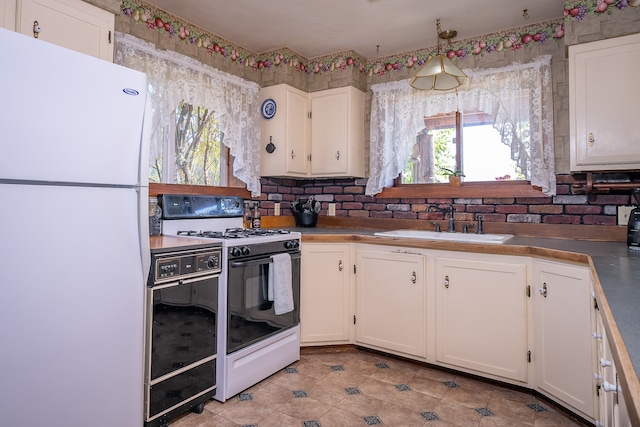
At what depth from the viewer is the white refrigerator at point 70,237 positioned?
50.4 inches

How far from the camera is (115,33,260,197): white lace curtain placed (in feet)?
8.40

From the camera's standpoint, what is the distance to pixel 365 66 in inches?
140

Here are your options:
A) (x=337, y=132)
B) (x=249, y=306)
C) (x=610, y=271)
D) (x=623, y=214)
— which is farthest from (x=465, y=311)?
(x=337, y=132)

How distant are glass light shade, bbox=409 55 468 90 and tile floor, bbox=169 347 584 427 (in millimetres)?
1845

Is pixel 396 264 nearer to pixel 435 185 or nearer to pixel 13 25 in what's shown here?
pixel 435 185

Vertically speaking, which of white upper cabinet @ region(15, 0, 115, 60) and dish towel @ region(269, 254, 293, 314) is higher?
white upper cabinet @ region(15, 0, 115, 60)

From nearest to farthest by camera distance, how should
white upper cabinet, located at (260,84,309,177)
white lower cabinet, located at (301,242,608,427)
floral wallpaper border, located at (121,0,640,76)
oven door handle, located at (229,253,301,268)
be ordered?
1. white lower cabinet, located at (301,242,608,427)
2. oven door handle, located at (229,253,301,268)
3. floral wallpaper border, located at (121,0,640,76)
4. white upper cabinet, located at (260,84,309,177)

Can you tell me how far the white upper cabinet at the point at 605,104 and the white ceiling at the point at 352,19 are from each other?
18.8 inches

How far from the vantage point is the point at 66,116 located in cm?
140

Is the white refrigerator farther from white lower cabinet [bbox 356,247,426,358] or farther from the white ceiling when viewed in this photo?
white lower cabinet [bbox 356,247,426,358]

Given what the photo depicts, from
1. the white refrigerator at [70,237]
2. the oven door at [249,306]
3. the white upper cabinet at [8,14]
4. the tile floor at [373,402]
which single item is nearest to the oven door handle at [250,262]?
the oven door at [249,306]

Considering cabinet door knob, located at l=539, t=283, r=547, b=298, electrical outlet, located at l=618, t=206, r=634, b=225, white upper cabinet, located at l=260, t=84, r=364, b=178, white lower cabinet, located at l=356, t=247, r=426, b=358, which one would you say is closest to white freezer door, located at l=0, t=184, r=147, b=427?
white lower cabinet, located at l=356, t=247, r=426, b=358

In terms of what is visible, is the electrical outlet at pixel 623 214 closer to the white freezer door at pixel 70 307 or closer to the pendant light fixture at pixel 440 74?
the pendant light fixture at pixel 440 74

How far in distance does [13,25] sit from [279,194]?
2.24 metres
